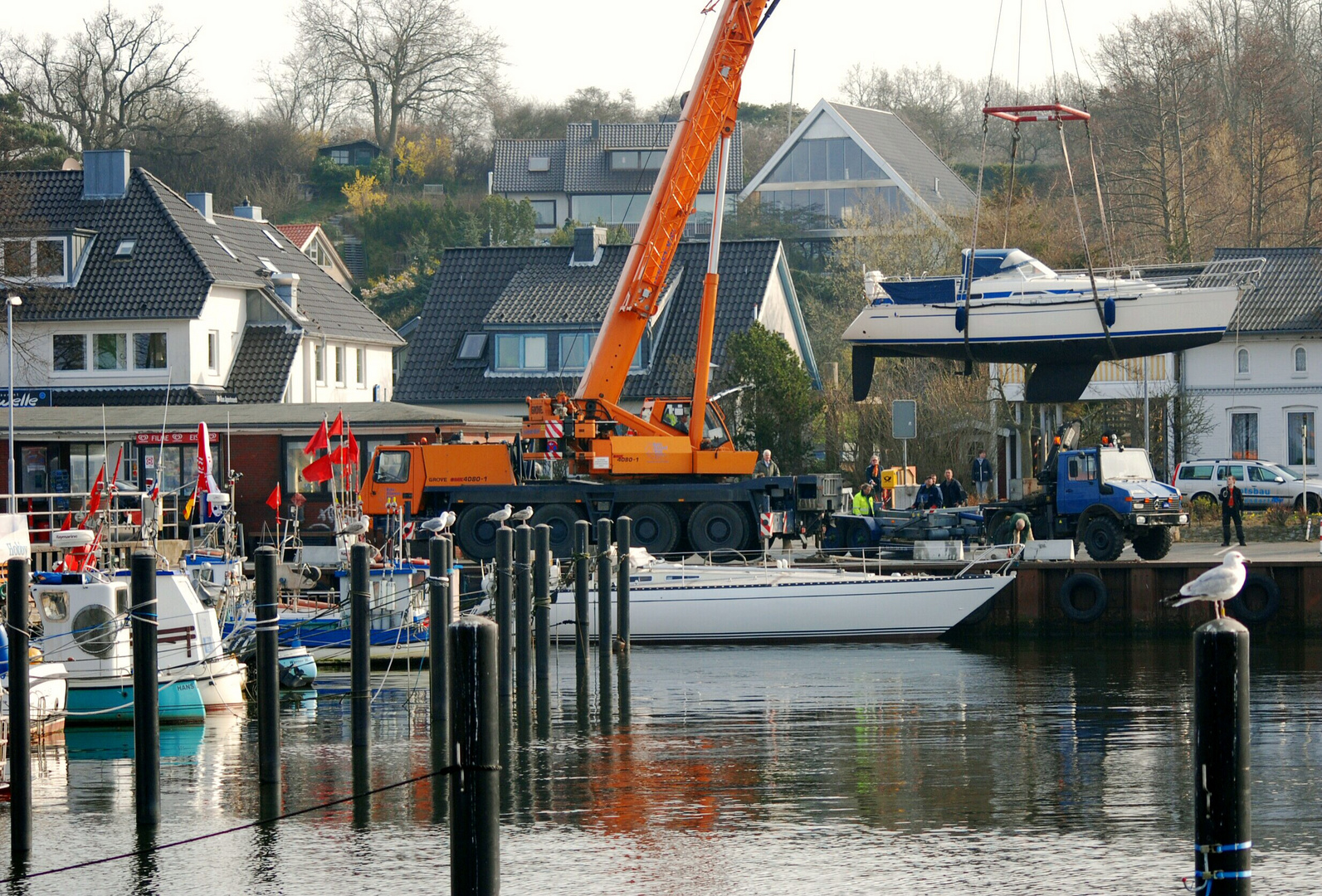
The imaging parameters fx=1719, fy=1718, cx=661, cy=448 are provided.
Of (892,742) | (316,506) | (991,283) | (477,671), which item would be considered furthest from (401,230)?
(477,671)

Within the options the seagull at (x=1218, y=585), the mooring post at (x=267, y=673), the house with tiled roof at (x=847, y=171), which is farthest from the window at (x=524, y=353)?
the seagull at (x=1218, y=585)

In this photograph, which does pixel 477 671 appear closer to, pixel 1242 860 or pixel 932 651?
pixel 1242 860

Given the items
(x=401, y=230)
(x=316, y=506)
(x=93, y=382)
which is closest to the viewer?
(x=316, y=506)

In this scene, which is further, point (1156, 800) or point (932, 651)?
point (932, 651)

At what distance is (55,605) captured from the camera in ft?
67.8

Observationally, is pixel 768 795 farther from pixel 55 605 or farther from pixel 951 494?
pixel 951 494

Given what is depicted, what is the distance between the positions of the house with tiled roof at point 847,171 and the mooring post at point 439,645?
5607cm

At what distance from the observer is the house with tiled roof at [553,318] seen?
49.8 m

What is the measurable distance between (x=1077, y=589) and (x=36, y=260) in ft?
107

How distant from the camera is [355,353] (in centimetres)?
5653

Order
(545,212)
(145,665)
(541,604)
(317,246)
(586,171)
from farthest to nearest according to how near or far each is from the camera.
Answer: (545,212), (586,171), (317,246), (541,604), (145,665)

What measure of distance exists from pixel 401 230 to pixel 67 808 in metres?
63.8

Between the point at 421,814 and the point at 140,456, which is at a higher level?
the point at 140,456

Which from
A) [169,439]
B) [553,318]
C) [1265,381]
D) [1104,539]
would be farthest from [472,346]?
[1104,539]
